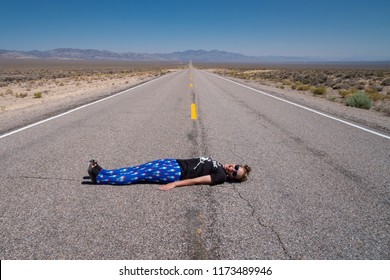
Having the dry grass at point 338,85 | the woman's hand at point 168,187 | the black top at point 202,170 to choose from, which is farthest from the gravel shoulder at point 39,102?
the dry grass at point 338,85

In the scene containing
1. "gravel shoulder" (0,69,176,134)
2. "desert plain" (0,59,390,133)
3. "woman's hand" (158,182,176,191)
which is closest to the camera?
"woman's hand" (158,182,176,191)

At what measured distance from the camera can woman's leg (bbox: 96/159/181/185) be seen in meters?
4.10

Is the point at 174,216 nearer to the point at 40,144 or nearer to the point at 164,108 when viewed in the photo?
the point at 40,144

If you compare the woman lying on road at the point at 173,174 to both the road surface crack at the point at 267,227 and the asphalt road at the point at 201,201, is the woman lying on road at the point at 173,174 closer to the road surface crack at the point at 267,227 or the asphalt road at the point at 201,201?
the asphalt road at the point at 201,201

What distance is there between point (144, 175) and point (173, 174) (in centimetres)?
40

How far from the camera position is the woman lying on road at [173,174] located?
13.4 ft

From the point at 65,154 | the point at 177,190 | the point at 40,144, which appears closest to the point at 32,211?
the point at 177,190

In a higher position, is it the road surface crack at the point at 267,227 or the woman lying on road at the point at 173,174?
the woman lying on road at the point at 173,174

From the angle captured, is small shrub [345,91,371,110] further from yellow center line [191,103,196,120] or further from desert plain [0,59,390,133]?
yellow center line [191,103,196,120]

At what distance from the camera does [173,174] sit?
4129 mm

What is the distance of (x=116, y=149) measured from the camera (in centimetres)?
579

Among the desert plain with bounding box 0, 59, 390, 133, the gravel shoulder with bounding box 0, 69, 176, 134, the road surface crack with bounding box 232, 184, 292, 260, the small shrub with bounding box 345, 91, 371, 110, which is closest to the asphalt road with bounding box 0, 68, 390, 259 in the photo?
the road surface crack with bounding box 232, 184, 292, 260

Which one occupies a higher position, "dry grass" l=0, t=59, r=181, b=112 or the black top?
the black top

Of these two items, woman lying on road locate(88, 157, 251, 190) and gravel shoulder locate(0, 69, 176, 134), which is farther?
gravel shoulder locate(0, 69, 176, 134)
